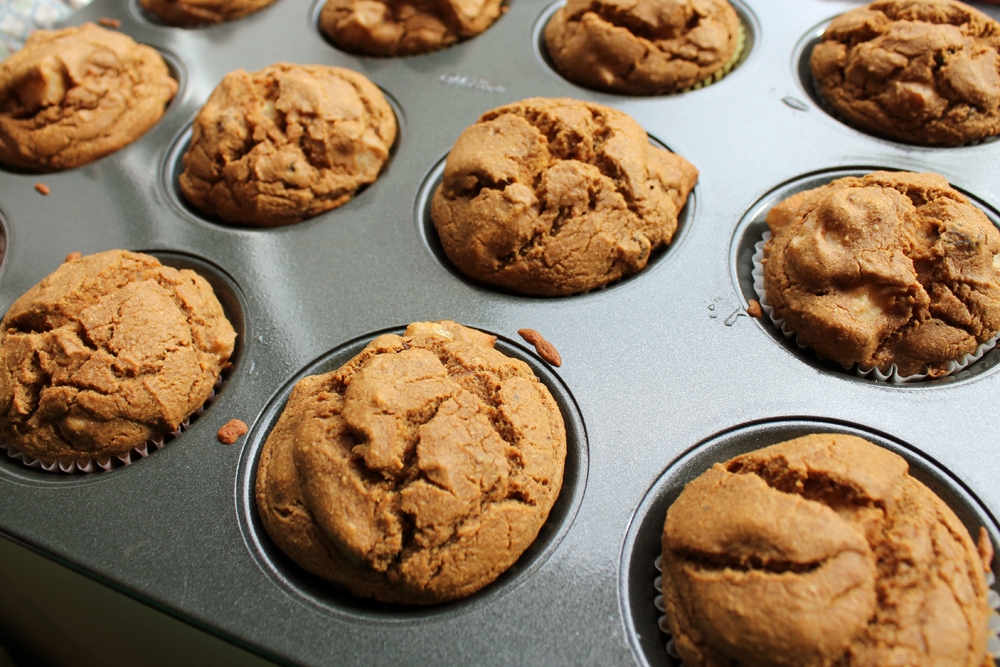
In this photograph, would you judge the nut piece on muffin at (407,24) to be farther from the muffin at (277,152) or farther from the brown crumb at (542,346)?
the brown crumb at (542,346)

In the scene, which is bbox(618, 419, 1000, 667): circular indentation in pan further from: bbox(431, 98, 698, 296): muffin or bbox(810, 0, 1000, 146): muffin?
bbox(810, 0, 1000, 146): muffin

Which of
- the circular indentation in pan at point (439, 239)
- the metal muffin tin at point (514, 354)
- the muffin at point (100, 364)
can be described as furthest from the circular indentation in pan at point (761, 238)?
the muffin at point (100, 364)

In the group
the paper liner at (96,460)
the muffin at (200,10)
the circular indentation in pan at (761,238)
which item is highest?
the muffin at (200,10)

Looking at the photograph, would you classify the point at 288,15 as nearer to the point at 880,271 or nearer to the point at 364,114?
the point at 364,114

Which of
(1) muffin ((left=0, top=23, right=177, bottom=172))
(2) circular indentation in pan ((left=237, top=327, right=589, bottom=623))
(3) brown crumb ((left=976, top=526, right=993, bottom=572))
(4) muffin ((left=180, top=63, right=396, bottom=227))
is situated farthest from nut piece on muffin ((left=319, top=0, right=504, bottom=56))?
(3) brown crumb ((left=976, top=526, right=993, bottom=572))

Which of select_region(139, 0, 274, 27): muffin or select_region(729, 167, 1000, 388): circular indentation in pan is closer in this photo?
select_region(729, 167, 1000, 388): circular indentation in pan

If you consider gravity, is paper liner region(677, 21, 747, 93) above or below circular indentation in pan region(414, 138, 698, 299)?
above

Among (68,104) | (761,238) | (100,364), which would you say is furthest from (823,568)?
(68,104)
